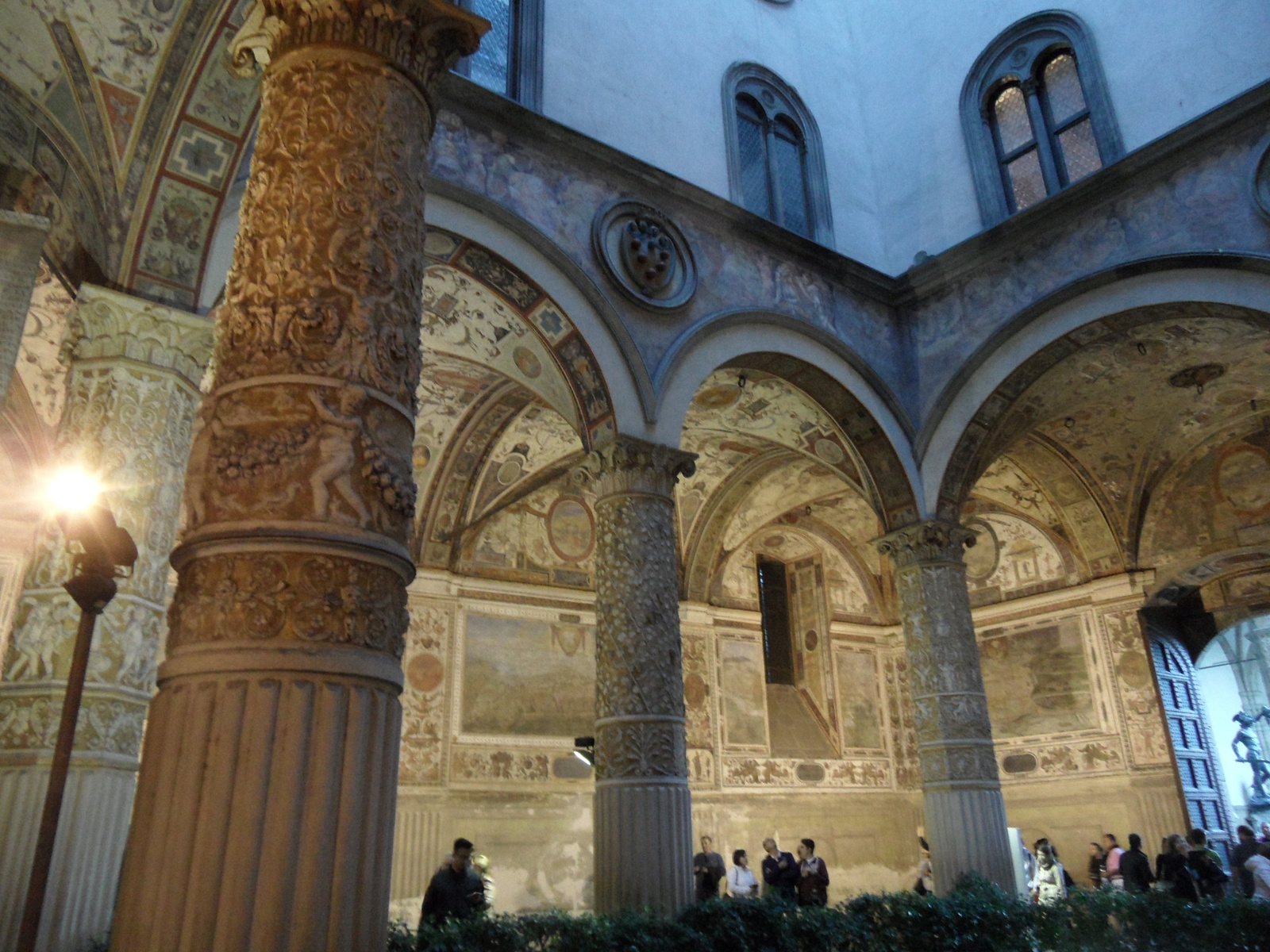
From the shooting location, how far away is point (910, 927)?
6660 millimetres

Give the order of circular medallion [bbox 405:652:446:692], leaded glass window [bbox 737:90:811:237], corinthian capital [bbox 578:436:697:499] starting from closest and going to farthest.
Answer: corinthian capital [bbox 578:436:697:499], leaded glass window [bbox 737:90:811:237], circular medallion [bbox 405:652:446:692]

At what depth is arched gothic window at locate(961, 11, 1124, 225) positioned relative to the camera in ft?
34.9

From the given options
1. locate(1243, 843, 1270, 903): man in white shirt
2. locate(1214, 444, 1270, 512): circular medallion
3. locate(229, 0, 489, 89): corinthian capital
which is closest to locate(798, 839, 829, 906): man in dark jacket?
locate(1243, 843, 1270, 903): man in white shirt

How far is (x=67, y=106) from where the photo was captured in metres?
6.32

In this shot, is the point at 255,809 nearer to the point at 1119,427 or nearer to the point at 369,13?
the point at 369,13

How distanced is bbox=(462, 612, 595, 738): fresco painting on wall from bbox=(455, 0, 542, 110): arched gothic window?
6235 mm

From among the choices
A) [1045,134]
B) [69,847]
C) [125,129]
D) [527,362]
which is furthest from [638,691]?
[1045,134]

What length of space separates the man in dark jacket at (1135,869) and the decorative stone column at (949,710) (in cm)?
100

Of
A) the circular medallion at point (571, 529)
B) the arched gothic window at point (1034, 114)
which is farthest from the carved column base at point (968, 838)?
the arched gothic window at point (1034, 114)

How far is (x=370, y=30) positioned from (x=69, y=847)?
440cm

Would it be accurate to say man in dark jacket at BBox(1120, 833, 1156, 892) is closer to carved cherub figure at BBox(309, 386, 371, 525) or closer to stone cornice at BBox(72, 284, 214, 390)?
carved cherub figure at BBox(309, 386, 371, 525)

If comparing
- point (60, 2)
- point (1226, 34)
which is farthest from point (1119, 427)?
point (60, 2)

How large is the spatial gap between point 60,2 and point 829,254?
23.9 feet

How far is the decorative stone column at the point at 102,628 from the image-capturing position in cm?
507
